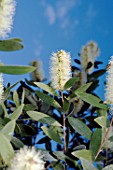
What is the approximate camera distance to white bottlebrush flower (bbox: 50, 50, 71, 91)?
6.01 ft

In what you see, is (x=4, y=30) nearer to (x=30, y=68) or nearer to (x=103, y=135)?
(x=30, y=68)

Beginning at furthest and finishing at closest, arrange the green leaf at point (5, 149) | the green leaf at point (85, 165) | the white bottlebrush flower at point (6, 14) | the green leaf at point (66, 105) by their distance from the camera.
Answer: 1. the green leaf at point (66, 105)
2. the white bottlebrush flower at point (6, 14)
3. the green leaf at point (85, 165)
4. the green leaf at point (5, 149)

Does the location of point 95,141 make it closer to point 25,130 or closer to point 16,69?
point 16,69

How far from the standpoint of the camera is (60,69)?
1832mm

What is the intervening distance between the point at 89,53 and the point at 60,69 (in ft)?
6.74

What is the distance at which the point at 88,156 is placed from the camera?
5.54ft

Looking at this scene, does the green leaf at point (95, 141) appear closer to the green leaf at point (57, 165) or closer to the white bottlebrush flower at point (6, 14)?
the green leaf at point (57, 165)

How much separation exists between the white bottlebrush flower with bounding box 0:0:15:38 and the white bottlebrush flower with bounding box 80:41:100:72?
199cm

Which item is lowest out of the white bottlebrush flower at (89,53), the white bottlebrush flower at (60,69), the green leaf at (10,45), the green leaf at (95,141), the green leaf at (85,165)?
the green leaf at (85,165)

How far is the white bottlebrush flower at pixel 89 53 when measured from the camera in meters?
3.80

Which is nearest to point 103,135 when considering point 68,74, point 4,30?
point 68,74

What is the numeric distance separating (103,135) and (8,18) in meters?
0.68

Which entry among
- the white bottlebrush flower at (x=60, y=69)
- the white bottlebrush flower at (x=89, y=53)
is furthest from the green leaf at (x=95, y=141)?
the white bottlebrush flower at (x=89, y=53)

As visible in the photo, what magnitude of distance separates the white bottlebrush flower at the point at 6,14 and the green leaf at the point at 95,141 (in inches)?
24.4
